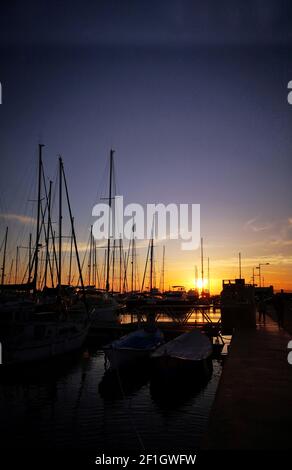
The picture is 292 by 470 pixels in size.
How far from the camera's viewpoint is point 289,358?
15445 mm

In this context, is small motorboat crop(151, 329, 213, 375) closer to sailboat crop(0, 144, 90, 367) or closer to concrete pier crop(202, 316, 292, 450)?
concrete pier crop(202, 316, 292, 450)

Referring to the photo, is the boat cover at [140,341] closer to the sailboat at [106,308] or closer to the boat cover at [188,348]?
the boat cover at [188,348]

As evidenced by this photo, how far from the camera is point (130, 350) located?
22219 mm

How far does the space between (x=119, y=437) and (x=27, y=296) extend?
1354 inches

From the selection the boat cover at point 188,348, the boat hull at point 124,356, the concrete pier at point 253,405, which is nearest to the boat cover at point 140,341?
the boat hull at point 124,356

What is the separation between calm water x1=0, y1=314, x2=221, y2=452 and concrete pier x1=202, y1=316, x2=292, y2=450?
277 centimetres

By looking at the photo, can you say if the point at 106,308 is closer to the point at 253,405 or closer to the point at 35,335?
the point at 35,335

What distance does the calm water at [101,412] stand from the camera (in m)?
12.4

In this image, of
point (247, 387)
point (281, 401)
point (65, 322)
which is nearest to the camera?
point (281, 401)

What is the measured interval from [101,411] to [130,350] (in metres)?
6.66

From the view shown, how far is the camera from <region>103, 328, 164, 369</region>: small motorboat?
2181cm

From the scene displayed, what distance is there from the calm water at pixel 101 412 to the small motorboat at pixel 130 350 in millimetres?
869
